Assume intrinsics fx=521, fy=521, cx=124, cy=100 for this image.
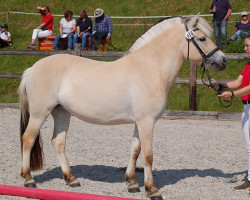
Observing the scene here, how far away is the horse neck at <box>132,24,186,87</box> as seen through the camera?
5609mm

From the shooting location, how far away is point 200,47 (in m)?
5.61

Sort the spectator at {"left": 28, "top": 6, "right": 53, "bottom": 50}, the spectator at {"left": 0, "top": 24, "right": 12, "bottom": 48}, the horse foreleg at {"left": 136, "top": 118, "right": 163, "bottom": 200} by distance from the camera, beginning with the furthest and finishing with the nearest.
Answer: the spectator at {"left": 0, "top": 24, "right": 12, "bottom": 48} → the spectator at {"left": 28, "top": 6, "right": 53, "bottom": 50} → the horse foreleg at {"left": 136, "top": 118, "right": 163, "bottom": 200}

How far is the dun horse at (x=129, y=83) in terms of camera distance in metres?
5.48

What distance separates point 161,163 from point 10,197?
106 inches

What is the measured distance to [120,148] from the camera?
309 inches

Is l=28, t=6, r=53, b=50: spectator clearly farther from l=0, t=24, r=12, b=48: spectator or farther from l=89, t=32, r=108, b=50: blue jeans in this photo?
l=0, t=24, r=12, b=48: spectator

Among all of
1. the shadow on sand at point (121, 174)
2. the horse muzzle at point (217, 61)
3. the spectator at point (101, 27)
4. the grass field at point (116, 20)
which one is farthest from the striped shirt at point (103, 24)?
the horse muzzle at point (217, 61)

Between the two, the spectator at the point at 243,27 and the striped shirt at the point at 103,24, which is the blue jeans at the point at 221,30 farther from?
the striped shirt at the point at 103,24

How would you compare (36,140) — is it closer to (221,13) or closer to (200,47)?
Answer: (200,47)

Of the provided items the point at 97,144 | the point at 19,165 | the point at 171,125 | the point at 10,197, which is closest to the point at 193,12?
the point at 171,125

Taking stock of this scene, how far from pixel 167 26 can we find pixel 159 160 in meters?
2.23

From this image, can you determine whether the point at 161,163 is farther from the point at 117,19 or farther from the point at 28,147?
the point at 117,19

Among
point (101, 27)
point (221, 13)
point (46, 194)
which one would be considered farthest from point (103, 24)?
point (46, 194)

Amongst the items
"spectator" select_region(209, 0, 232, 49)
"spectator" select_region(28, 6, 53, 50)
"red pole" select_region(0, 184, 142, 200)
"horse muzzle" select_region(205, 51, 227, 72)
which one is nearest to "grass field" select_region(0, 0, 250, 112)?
"spectator" select_region(209, 0, 232, 49)
